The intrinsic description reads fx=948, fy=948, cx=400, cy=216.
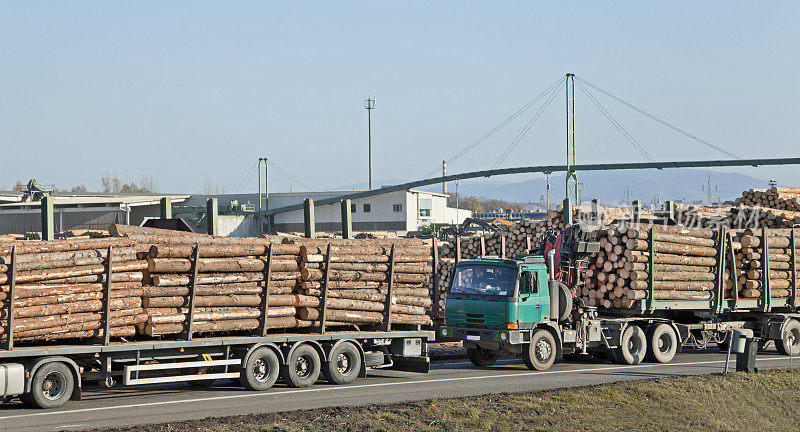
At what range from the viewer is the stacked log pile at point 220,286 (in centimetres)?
1708

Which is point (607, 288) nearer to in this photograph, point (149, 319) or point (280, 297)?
point (280, 297)

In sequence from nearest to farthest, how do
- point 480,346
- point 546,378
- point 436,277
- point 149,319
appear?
point 149,319 < point 546,378 < point 480,346 < point 436,277

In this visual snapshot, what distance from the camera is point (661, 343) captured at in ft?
79.0

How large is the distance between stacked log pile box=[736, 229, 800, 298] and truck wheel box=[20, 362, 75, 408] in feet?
59.6

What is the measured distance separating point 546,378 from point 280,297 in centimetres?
607

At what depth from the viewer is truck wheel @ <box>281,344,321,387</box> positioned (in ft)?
60.7

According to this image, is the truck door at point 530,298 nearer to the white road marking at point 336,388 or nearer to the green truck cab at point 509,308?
the green truck cab at point 509,308

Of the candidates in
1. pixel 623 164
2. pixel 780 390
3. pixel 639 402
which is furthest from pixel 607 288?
pixel 623 164

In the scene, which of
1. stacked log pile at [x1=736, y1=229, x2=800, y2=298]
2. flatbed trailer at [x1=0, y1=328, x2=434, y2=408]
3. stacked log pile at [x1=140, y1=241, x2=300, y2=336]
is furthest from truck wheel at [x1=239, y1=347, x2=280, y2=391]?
stacked log pile at [x1=736, y1=229, x2=800, y2=298]

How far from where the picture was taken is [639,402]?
670 inches

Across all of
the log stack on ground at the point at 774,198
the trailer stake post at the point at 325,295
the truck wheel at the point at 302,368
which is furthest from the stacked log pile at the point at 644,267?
the log stack on ground at the point at 774,198

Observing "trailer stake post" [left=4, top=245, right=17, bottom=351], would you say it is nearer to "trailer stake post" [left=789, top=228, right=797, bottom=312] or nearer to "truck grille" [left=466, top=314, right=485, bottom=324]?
"truck grille" [left=466, top=314, right=485, bottom=324]

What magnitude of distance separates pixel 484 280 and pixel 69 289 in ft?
31.8

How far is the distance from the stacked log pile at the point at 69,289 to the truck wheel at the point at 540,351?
359 inches
